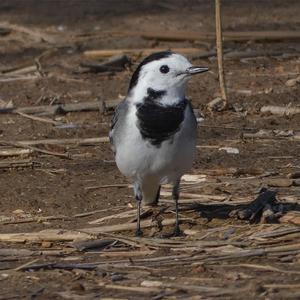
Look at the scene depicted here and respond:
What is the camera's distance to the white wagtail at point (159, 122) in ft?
24.1

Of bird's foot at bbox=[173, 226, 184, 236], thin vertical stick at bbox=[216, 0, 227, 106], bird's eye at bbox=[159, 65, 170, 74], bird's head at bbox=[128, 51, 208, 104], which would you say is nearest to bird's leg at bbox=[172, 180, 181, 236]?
bird's foot at bbox=[173, 226, 184, 236]

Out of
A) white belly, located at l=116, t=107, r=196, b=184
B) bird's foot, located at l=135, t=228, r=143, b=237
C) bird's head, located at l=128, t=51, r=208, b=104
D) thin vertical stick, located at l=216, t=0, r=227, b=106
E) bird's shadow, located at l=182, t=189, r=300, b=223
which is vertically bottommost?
bird's foot, located at l=135, t=228, r=143, b=237

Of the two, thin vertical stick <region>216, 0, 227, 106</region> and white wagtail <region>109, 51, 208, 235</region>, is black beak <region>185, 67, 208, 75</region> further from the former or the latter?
thin vertical stick <region>216, 0, 227, 106</region>

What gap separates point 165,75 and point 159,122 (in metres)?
0.29

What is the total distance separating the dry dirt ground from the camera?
6.60 metres

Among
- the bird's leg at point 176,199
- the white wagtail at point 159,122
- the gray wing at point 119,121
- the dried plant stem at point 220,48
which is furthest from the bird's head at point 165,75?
the dried plant stem at point 220,48

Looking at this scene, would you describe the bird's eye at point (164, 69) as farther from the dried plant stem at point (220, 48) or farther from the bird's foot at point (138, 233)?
the dried plant stem at point (220, 48)

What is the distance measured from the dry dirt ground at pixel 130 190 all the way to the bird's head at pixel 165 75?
89 centimetres

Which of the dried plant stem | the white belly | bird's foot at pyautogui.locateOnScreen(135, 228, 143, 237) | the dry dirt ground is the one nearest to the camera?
the dry dirt ground

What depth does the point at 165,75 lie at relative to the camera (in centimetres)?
738

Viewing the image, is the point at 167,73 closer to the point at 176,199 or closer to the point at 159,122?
the point at 159,122

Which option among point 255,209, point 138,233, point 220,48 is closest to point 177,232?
point 138,233

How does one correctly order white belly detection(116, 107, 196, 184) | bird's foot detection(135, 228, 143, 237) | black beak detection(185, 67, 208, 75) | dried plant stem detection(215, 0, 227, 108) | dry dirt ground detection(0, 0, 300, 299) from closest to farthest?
dry dirt ground detection(0, 0, 300, 299) → black beak detection(185, 67, 208, 75) → white belly detection(116, 107, 196, 184) → bird's foot detection(135, 228, 143, 237) → dried plant stem detection(215, 0, 227, 108)

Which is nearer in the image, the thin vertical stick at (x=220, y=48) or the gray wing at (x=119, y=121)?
the gray wing at (x=119, y=121)
